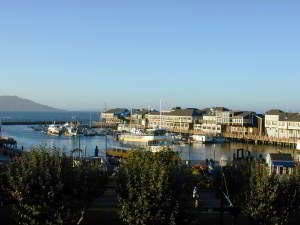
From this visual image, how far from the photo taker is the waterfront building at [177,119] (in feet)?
406

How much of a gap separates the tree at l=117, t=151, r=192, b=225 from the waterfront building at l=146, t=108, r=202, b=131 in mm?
104499

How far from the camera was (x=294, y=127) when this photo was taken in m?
100

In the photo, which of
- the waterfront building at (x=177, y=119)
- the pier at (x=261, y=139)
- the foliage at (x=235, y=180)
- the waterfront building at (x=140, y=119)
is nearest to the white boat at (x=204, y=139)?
the pier at (x=261, y=139)

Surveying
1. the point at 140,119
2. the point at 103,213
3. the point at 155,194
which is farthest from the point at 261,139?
the point at 155,194

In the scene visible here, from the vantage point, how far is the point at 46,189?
55.9ft

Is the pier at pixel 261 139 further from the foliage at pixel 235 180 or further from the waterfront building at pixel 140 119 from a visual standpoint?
the foliage at pixel 235 180

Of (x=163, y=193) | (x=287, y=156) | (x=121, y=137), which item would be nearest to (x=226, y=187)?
(x=163, y=193)

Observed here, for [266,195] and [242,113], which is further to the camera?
[242,113]

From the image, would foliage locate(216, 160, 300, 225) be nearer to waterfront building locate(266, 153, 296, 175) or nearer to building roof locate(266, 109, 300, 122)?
waterfront building locate(266, 153, 296, 175)

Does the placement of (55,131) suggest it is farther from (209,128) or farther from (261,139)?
(261,139)

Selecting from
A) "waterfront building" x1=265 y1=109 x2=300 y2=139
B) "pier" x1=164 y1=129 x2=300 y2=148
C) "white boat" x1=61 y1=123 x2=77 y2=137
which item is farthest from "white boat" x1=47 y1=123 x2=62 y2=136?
"waterfront building" x1=265 y1=109 x2=300 y2=139

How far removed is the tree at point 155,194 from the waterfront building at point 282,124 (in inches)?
3248

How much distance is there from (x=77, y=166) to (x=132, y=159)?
221 cm

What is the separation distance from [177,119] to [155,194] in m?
110
